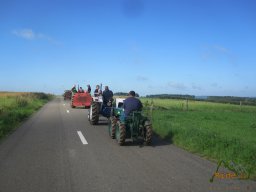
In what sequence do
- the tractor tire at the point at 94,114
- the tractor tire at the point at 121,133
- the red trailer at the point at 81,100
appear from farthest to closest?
the red trailer at the point at 81,100 → the tractor tire at the point at 94,114 → the tractor tire at the point at 121,133

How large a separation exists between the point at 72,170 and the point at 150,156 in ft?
8.51

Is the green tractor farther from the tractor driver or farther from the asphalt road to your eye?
the tractor driver

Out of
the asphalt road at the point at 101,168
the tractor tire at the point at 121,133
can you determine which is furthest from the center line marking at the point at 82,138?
the tractor tire at the point at 121,133

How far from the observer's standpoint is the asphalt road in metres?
6.82

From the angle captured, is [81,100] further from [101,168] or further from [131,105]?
[101,168]

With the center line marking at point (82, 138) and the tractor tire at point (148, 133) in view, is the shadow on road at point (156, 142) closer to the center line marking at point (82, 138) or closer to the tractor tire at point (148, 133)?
the tractor tire at point (148, 133)

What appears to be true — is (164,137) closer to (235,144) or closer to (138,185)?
(235,144)

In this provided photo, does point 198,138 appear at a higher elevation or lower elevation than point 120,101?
lower

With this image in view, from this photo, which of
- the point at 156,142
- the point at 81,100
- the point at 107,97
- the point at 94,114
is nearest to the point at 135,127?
the point at 156,142

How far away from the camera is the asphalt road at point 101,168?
269 inches

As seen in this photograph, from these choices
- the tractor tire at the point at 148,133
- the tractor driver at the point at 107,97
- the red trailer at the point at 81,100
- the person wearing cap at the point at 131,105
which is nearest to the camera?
the tractor tire at the point at 148,133

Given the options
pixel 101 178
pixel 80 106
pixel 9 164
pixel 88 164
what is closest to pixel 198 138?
pixel 88 164

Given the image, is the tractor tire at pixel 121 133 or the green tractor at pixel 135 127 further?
the green tractor at pixel 135 127

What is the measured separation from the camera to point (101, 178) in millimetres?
7445
